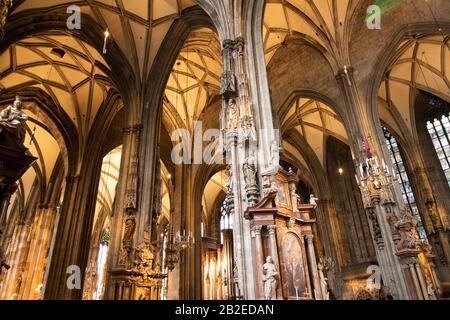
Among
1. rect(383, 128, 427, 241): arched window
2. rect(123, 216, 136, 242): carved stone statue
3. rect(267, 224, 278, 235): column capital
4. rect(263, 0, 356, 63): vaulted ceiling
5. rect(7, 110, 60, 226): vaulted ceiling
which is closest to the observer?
rect(267, 224, 278, 235): column capital

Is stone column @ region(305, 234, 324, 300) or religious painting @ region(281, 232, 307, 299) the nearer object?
religious painting @ region(281, 232, 307, 299)

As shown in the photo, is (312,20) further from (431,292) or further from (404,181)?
(431,292)

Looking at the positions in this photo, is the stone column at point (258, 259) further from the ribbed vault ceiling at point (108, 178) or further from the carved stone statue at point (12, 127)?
the ribbed vault ceiling at point (108, 178)

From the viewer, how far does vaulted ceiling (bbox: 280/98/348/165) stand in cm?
1997

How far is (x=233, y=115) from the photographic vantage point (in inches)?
345

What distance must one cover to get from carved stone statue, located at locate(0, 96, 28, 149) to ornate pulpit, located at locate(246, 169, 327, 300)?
15.1ft

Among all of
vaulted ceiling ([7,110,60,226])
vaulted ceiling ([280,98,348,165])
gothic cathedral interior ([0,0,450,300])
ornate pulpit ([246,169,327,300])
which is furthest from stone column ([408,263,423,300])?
→ vaulted ceiling ([7,110,60,226])

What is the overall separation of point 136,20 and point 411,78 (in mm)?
14985

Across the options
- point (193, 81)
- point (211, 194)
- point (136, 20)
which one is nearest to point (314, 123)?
point (193, 81)

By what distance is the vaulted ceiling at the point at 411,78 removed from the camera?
52.0ft

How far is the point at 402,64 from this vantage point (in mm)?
17203

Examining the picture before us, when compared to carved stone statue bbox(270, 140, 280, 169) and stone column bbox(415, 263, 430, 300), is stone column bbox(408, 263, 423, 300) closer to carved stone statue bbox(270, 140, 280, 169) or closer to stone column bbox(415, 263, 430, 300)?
stone column bbox(415, 263, 430, 300)

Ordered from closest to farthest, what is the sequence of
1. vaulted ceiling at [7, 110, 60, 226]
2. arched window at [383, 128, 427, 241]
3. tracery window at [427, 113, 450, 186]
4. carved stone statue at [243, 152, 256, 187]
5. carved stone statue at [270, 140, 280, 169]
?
carved stone statue at [243, 152, 256, 187], carved stone statue at [270, 140, 280, 169], arched window at [383, 128, 427, 241], tracery window at [427, 113, 450, 186], vaulted ceiling at [7, 110, 60, 226]
